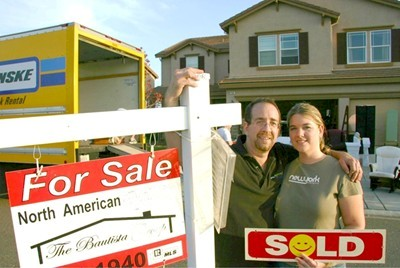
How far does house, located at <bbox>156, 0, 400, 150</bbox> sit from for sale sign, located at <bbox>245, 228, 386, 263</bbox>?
54.1ft

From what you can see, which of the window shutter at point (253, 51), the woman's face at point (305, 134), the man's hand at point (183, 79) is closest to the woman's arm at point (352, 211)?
the woman's face at point (305, 134)

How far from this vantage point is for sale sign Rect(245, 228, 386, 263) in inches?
60.6

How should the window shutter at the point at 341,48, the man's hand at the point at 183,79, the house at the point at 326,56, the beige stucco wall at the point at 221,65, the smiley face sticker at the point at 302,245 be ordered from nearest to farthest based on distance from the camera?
1. the man's hand at the point at 183,79
2. the smiley face sticker at the point at 302,245
3. the house at the point at 326,56
4. the window shutter at the point at 341,48
5. the beige stucco wall at the point at 221,65

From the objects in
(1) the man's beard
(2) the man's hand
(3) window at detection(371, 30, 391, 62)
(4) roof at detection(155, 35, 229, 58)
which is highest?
(4) roof at detection(155, 35, 229, 58)

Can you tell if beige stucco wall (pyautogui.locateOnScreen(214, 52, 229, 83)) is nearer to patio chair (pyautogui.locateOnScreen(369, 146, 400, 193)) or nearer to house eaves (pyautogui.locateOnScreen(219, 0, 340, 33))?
house eaves (pyautogui.locateOnScreen(219, 0, 340, 33))

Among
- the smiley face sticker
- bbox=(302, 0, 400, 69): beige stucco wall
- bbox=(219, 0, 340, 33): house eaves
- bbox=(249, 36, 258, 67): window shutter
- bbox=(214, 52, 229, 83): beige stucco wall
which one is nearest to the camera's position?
the smiley face sticker

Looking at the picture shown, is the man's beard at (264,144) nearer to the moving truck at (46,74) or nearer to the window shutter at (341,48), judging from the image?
the moving truck at (46,74)

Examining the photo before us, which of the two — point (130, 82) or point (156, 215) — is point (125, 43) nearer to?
point (130, 82)

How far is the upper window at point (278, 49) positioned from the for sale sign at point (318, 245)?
17.2m

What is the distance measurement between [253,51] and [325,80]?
3.82m

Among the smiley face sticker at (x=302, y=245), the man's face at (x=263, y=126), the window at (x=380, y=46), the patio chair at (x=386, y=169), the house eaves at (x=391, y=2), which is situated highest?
the house eaves at (x=391, y=2)

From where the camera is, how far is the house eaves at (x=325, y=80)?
16469 millimetres

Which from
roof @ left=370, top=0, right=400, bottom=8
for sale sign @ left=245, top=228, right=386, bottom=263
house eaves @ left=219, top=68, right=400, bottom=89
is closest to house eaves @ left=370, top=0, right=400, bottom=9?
roof @ left=370, top=0, right=400, bottom=8

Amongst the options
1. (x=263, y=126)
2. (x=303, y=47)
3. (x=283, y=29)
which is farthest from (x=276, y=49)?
(x=263, y=126)
